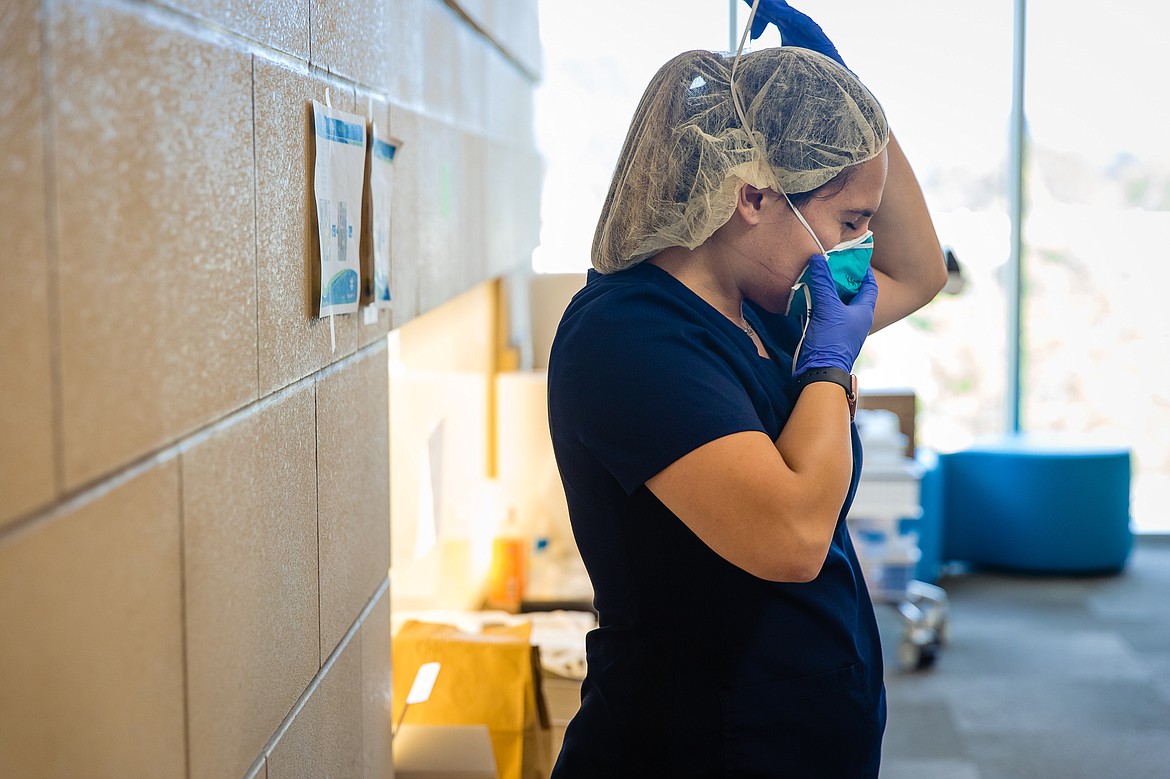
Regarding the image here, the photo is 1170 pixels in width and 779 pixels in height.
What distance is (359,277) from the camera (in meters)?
1.41

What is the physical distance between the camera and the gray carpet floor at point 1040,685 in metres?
3.27

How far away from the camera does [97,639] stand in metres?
0.71

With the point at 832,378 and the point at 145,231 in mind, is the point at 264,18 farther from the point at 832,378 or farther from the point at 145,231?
the point at 832,378

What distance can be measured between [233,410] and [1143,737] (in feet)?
10.8

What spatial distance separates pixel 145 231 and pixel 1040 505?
4.84 meters

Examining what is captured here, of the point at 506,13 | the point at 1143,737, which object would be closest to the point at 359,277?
the point at 506,13

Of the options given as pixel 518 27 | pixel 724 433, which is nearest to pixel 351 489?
pixel 724 433

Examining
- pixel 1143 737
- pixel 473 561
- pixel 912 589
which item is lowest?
pixel 1143 737

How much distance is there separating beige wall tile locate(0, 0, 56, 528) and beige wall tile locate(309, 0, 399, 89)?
632 mm

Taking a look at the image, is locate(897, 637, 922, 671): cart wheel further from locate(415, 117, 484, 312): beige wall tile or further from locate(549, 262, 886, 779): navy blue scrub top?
locate(549, 262, 886, 779): navy blue scrub top

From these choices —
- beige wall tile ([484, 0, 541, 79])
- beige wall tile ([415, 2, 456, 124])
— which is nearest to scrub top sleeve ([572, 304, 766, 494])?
beige wall tile ([415, 2, 456, 124])

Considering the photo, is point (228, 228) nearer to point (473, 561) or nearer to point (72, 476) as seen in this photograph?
point (72, 476)

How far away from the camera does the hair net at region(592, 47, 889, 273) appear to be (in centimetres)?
133

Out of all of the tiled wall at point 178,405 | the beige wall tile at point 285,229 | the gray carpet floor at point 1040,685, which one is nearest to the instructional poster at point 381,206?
the tiled wall at point 178,405
